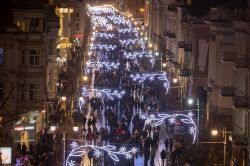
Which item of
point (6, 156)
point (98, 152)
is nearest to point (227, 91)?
point (98, 152)

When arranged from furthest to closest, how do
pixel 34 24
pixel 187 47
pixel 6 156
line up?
pixel 187 47
pixel 34 24
pixel 6 156

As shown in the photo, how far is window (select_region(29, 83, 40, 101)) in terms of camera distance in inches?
2019

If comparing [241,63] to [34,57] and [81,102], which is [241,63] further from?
[81,102]

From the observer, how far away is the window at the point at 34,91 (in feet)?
168

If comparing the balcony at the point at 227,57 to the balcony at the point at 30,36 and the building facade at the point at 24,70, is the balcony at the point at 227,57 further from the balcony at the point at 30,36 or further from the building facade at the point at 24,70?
the balcony at the point at 30,36

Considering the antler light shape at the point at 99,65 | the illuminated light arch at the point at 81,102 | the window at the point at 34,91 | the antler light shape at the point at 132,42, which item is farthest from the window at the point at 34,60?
the antler light shape at the point at 132,42

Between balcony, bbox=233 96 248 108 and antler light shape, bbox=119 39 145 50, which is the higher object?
balcony, bbox=233 96 248 108

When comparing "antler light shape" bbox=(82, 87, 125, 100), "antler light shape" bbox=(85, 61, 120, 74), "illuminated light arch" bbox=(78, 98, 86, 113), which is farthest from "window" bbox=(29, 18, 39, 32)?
"antler light shape" bbox=(85, 61, 120, 74)

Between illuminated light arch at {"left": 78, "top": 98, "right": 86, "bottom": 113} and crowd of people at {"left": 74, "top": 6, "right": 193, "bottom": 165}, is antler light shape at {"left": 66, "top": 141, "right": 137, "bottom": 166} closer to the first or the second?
crowd of people at {"left": 74, "top": 6, "right": 193, "bottom": 165}

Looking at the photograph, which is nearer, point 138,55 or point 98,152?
point 98,152

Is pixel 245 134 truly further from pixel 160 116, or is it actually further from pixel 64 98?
pixel 64 98

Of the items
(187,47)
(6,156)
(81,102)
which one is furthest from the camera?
(187,47)

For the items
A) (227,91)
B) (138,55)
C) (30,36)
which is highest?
(30,36)

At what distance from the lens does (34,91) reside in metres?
51.5
